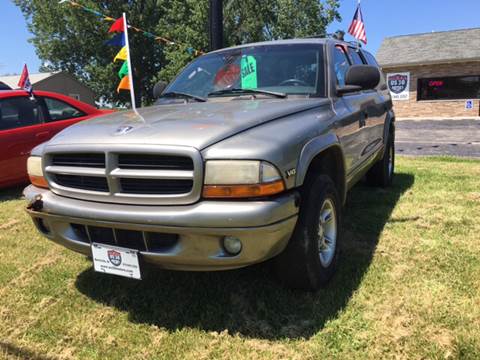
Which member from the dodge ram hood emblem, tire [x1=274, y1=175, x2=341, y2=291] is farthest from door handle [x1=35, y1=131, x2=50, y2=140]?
tire [x1=274, y1=175, x2=341, y2=291]

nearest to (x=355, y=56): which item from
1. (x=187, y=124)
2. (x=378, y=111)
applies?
(x=378, y=111)

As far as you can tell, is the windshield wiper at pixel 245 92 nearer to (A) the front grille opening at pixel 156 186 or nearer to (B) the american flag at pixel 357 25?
(A) the front grille opening at pixel 156 186

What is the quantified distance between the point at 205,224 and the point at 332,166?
142 cm

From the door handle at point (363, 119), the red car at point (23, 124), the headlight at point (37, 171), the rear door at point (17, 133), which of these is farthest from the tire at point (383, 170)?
the rear door at point (17, 133)

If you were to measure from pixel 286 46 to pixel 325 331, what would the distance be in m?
2.42

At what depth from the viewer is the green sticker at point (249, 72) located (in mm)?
3570

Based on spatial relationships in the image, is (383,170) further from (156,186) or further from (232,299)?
(156,186)

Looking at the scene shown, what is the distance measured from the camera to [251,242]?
231 centimetres

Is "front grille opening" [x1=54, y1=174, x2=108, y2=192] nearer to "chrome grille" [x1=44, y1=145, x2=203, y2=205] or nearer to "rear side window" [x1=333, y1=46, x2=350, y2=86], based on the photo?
"chrome grille" [x1=44, y1=145, x2=203, y2=205]

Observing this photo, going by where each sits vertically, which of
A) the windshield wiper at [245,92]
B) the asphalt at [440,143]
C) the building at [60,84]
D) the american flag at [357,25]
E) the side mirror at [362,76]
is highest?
the american flag at [357,25]

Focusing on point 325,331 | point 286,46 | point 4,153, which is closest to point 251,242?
point 325,331

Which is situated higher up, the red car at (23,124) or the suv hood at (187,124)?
the suv hood at (187,124)

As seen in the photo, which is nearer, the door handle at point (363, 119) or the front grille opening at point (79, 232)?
the front grille opening at point (79, 232)

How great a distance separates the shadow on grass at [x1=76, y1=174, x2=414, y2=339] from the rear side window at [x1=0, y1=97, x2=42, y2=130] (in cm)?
383
